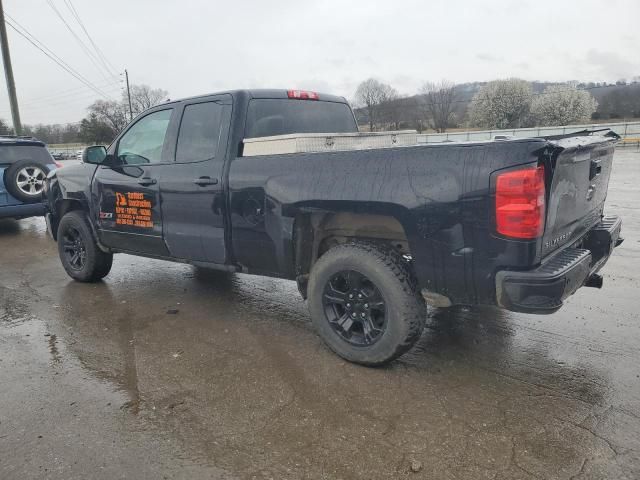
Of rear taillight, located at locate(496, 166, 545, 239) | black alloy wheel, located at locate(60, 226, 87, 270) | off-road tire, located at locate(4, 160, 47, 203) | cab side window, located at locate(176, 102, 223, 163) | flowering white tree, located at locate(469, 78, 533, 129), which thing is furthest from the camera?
flowering white tree, located at locate(469, 78, 533, 129)

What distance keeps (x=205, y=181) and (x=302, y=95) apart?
133 centimetres

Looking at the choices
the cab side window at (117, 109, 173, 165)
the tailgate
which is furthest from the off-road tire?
the tailgate

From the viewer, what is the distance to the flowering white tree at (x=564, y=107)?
5778 cm

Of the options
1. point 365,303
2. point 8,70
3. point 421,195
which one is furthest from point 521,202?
point 8,70

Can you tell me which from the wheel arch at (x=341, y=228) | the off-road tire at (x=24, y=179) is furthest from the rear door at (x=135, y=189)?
the off-road tire at (x=24, y=179)

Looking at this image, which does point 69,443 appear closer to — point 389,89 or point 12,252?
point 12,252

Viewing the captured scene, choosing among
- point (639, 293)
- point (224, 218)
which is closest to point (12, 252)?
point (224, 218)

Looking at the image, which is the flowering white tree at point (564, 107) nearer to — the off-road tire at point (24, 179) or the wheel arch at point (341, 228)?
the off-road tire at point (24, 179)

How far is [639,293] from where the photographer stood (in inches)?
182

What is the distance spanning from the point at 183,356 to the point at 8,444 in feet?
4.03

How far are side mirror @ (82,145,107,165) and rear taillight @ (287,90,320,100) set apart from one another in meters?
2.01

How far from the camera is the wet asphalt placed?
2.39 meters

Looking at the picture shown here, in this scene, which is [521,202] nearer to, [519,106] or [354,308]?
[354,308]

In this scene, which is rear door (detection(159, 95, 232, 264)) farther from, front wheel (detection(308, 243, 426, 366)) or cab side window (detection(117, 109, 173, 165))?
front wheel (detection(308, 243, 426, 366))
